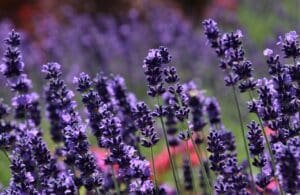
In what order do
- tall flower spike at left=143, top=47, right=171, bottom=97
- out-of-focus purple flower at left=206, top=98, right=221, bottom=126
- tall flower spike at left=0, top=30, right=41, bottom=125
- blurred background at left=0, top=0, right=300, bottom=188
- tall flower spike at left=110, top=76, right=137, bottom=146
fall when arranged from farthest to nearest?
1. blurred background at left=0, top=0, right=300, bottom=188
2. out-of-focus purple flower at left=206, top=98, right=221, bottom=126
3. tall flower spike at left=110, top=76, right=137, bottom=146
4. tall flower spike at left=0, top=30, right=41, bottom=125
5. tall flower spike at left=143, top=47, right=171, bottom=97

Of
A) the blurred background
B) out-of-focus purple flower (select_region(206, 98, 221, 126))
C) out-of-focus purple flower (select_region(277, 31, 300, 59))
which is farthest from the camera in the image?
the blurred background

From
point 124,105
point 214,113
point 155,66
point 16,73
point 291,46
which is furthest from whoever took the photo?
point 214,113

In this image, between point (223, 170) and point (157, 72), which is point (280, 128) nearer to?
point (223, 170)

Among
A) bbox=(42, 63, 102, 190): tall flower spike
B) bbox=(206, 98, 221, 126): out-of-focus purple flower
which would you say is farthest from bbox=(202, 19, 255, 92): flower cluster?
bbox=(42, 63, 102, 190): tall flower spike

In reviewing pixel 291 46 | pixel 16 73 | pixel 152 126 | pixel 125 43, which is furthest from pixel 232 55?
pixel 125 43

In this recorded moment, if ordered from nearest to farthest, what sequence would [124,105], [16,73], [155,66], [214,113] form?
[155,66] < [16,73] < [124,105] < [214,113]

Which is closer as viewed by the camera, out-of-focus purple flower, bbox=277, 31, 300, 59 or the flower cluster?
out-of-focus purple flower, bbox=277, 31, 300, 59

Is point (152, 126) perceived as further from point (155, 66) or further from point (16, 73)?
point (16, 73)

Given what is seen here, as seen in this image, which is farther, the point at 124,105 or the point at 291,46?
the point at 124,105

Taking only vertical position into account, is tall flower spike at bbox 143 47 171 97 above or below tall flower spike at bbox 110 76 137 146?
below

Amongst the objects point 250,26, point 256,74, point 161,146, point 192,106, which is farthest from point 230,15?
point 192,106

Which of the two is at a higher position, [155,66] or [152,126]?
[155,66]

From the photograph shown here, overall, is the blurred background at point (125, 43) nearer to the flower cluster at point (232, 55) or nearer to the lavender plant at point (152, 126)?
the lavender plant at point (152, 126)

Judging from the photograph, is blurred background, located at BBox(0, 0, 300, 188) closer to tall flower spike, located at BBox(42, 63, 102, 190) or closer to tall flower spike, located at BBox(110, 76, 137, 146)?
tall flower spike, located at BBox(110, 76, 137, 146)
